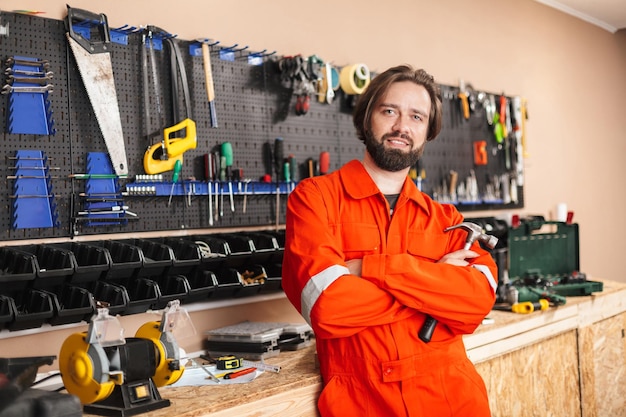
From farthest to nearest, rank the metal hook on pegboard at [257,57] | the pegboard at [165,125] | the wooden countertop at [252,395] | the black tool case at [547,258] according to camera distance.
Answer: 1. the black tool case at [547,258]
2. the metal hook on pegboard at [257,57]
3. the pegboard at [165,125]
4. the wooden countertop at [252,395]

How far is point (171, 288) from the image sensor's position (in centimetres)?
272

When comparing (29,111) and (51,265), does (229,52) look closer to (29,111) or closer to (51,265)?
(29,111)

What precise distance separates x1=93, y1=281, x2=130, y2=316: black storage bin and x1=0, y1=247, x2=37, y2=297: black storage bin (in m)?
0.25

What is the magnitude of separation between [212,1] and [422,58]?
163cm

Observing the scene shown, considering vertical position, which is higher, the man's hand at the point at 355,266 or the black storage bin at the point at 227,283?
the man's hand at the point at 355,266

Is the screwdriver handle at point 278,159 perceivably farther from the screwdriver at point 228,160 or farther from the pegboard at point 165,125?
the screwdriver at point 228,160

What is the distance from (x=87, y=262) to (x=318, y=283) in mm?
874

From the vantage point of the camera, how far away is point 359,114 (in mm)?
2707

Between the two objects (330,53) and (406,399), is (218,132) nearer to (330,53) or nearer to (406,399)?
(330,53)

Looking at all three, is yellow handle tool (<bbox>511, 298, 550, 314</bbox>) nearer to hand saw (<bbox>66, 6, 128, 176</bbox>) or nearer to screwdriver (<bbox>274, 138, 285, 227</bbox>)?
screwdriver (<bbox>274, 138, 285, 227</bbox>)

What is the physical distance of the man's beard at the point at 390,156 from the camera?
251cm

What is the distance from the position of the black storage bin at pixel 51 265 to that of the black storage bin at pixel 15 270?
22 millimetres

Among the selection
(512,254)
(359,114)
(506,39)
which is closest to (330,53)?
(359,114)

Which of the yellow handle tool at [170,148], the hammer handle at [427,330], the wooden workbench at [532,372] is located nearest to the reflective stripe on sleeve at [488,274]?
the hammer handle at [427,330]
